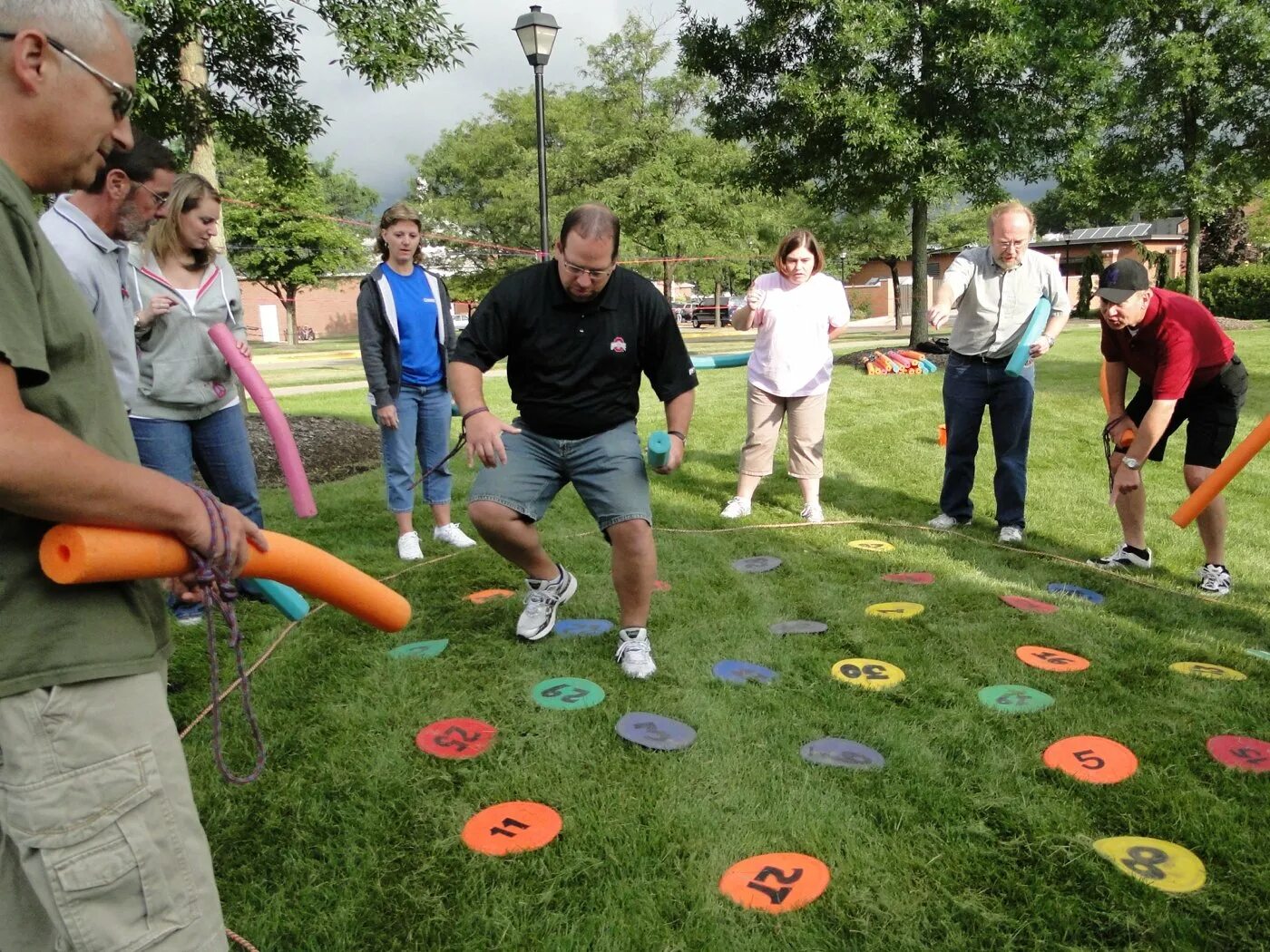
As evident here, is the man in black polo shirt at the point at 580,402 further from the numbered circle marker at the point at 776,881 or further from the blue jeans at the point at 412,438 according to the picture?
the blue jeans at the point at 412,438

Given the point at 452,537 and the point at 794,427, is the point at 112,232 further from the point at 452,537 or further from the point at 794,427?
the point at 794,427

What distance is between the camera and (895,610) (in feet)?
14.2

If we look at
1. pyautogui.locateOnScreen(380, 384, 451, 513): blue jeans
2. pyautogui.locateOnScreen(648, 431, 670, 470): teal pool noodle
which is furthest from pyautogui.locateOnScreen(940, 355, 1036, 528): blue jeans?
pyautogui.locateOnScreen(380, 384, 451, 513): blue jeans

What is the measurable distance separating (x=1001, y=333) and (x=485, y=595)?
134 inches

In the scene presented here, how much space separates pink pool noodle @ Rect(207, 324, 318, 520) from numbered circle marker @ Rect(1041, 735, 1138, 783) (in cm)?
304

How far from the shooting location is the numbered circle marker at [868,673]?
3.50 metres

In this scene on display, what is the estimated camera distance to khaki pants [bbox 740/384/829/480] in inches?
240

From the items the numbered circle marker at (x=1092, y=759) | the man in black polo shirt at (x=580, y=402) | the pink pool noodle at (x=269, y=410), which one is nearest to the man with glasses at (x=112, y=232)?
the pink pool noodle at (x=269, y=410)

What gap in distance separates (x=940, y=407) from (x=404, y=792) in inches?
355

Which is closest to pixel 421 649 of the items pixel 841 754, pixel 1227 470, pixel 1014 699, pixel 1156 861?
pixel 841 754

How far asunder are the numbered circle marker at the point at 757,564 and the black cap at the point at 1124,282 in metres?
2.13

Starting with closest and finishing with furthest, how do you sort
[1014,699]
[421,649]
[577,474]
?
[1014,699]
[577,474]
[421,649]

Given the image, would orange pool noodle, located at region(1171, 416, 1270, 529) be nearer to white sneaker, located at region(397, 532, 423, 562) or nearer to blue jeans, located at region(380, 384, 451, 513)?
blue jeans, located at region(380, 384, 451, 513)

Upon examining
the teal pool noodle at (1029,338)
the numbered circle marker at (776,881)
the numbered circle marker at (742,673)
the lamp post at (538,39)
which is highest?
the lamp post at (538,39)
